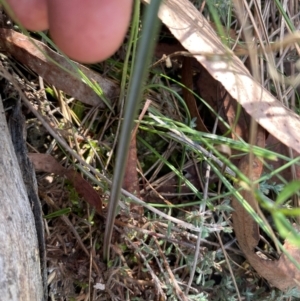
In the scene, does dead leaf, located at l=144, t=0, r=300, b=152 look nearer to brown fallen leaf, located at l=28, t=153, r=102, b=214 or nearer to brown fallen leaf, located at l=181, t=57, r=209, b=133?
brown fallen leaf, located at l=181, t=57, r=209, b=133

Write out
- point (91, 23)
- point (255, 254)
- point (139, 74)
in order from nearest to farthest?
1. point (139, 74)
2. point (91, 23)
3. point (255, 254)

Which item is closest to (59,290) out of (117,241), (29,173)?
(117,241)

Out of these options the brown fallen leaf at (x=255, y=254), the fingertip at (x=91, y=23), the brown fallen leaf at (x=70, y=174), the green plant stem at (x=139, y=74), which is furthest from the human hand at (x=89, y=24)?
the brown fallen leaf at (x=255, y=254)

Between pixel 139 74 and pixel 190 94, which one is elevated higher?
pixel 139 74

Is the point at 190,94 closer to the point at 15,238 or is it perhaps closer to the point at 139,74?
the point at 15,238

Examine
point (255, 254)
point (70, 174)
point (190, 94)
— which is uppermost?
point (190, 94)

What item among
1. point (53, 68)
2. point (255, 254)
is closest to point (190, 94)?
point (53, 68)

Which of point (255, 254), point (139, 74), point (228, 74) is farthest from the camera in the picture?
point (255, 254)
